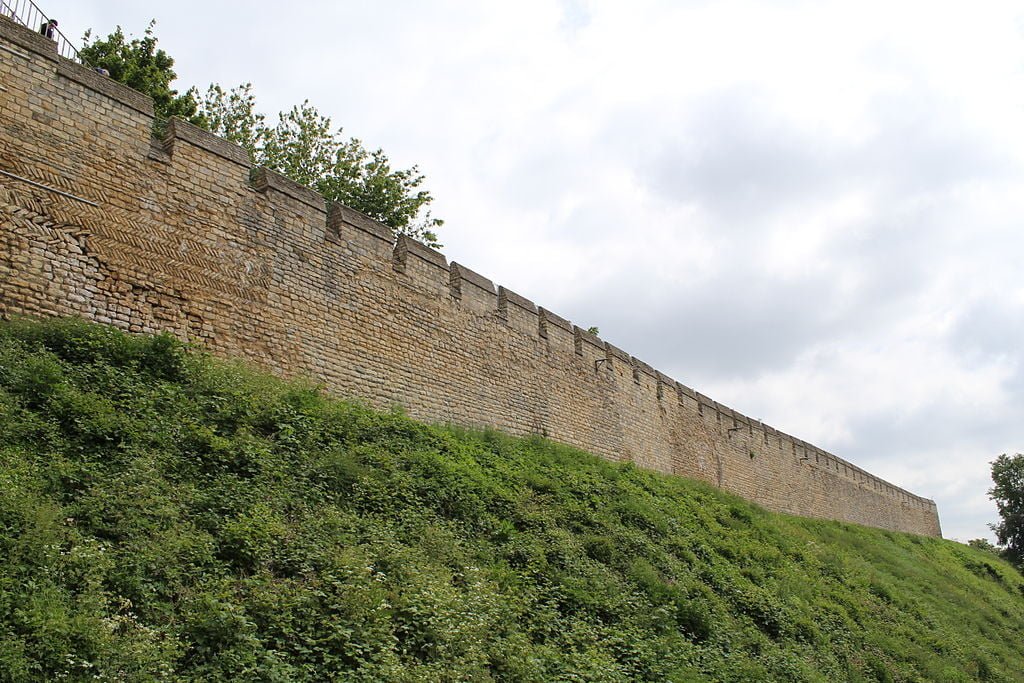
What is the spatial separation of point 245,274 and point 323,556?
185 inches

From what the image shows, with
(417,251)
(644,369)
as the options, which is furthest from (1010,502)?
(417,251)

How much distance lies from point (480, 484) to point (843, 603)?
7.45m

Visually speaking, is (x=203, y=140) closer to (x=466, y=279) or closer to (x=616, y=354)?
(x=466, y=279)

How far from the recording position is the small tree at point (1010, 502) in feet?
132

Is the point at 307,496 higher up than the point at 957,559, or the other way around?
the point at 957,559

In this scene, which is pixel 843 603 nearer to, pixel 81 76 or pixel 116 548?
pixel 116 548

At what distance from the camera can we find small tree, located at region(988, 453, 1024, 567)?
40.3 m

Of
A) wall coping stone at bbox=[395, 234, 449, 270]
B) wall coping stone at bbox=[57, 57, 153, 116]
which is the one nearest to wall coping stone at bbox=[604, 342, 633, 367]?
wall coping stone at bbox=[395, 234, 449, 270]

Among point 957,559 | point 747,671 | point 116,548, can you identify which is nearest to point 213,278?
point 116,548

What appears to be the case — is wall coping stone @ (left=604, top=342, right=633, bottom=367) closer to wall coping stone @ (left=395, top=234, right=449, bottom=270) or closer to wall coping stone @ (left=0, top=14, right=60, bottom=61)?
wall coping stone @ (left=395, top=234, right=449, bottom=270)

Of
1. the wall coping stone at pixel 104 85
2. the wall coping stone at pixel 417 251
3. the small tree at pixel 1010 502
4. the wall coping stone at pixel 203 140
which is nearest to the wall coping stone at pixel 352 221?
the wall coping stone at pixel 417 251

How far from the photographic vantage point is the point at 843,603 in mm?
12922

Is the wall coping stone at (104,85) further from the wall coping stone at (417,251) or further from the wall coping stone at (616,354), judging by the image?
the wall coping stone at (616,354)

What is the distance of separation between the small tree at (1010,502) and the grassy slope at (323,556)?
Answer: 3495 centimetres
